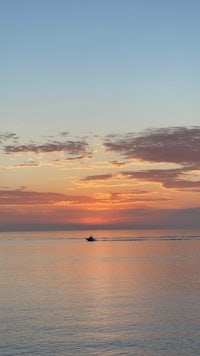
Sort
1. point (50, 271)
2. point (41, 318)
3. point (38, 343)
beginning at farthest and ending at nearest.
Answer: point (50, 271) → point (41, 318) → point (38, 343)

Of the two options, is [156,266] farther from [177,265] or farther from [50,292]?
[50,292]

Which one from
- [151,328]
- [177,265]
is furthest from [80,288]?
[177,265]

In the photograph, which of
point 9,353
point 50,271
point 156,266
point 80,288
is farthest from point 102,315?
point 156,266

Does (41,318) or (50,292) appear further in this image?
(50,292)

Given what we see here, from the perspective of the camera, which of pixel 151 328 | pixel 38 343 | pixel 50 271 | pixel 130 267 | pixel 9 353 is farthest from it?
pixel 130 267

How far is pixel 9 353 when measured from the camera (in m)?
48.4

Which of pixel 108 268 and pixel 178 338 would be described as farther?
pixel 108 268

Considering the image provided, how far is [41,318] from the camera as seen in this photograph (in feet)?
209

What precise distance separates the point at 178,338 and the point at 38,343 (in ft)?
52.4

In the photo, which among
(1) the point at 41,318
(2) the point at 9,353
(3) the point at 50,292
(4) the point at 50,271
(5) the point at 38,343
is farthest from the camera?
(4) the point at 50,271

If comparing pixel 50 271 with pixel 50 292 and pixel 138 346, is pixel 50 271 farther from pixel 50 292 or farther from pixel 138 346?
pixel 138 346

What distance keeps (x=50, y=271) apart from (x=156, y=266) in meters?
30.5

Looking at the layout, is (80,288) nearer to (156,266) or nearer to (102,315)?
(102,315)

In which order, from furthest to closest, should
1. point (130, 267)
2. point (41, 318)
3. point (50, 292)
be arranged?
point (130, 267)
point (50, 292)
point (41, 318)
